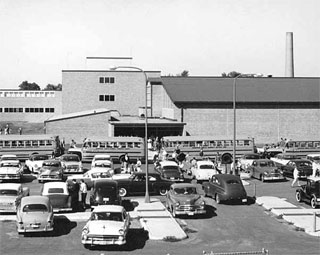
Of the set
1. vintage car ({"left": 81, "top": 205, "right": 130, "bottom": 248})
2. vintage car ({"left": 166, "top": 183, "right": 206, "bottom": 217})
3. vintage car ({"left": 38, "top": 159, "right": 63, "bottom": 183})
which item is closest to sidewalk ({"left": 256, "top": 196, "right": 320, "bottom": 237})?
vintage car ({"left": 166, "top": 183, "right": 206, "bottom": 217})

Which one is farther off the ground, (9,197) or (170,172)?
(170,172)

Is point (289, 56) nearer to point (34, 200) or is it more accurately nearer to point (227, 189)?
point (227, 189)

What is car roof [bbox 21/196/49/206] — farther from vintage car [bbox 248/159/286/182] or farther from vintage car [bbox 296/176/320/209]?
vintage car [bbox 248/159/286/182]

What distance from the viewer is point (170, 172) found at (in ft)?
123

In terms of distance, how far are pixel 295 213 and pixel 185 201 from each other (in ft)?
18.8

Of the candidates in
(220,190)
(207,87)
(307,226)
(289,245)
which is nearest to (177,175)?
(220,190)

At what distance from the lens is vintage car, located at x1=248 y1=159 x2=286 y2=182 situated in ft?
129

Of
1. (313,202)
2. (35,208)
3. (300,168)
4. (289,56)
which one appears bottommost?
(313,202)

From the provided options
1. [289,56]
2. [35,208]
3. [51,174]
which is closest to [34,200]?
[35,208]

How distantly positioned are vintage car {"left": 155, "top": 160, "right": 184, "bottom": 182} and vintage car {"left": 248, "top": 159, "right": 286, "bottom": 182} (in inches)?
246

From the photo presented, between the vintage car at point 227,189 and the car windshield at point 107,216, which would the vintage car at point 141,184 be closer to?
the vintage car at point 227,189

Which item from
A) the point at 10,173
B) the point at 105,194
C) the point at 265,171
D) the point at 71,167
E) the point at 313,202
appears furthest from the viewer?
the point at 71,167

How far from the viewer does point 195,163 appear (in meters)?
40.3

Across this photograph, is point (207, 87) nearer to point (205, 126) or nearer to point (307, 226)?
point (205, 126)
